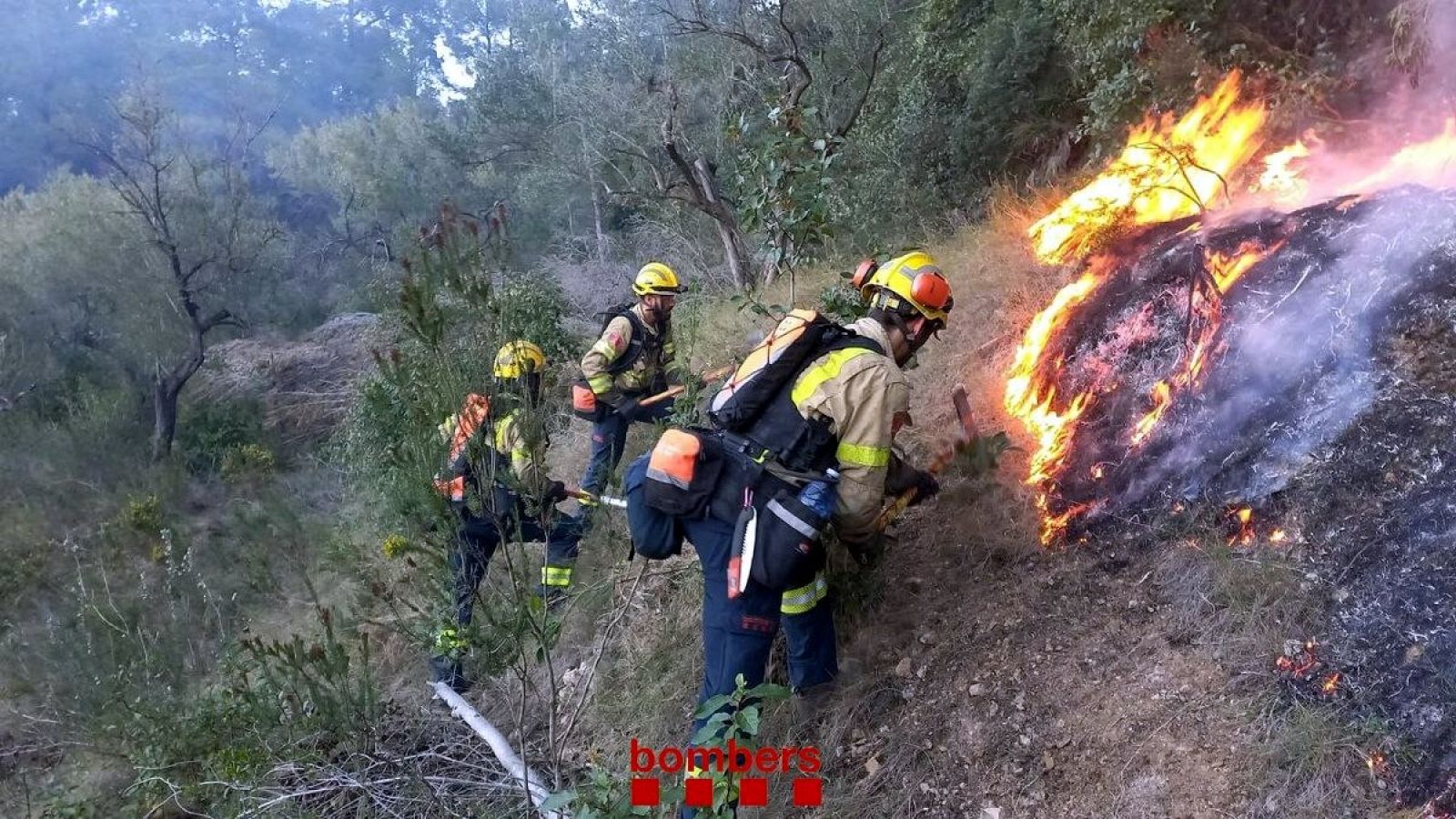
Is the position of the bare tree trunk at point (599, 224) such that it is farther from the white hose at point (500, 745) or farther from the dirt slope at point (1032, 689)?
the dirt slope at point (1032, 689)

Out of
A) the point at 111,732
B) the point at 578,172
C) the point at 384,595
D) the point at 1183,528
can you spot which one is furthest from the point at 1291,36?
the point at 578,172

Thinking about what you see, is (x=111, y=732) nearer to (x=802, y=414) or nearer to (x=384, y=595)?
(x=384, y=595)

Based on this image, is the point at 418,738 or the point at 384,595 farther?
the point at 418,738

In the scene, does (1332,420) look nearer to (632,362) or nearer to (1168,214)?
(1168,214)

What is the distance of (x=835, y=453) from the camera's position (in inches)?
136

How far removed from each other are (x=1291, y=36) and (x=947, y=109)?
3888 millimetres

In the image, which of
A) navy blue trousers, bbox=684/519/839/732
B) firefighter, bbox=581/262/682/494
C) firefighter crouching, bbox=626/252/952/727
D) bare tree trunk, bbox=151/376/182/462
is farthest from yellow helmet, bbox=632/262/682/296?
bare tree trunk, bbox=151/376/182/462

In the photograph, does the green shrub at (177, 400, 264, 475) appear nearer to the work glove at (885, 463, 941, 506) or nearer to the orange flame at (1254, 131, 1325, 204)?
the work glove at (885, 463, 941, 506)

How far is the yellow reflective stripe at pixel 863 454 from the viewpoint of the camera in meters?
3.30

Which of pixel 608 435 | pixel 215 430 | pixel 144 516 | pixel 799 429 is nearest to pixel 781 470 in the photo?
pixel 799 429

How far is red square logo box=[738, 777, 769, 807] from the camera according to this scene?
318 cm

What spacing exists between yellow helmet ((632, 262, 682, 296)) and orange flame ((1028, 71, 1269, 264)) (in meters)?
2.83

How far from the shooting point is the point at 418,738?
4293mm

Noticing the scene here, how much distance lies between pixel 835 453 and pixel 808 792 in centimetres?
139
